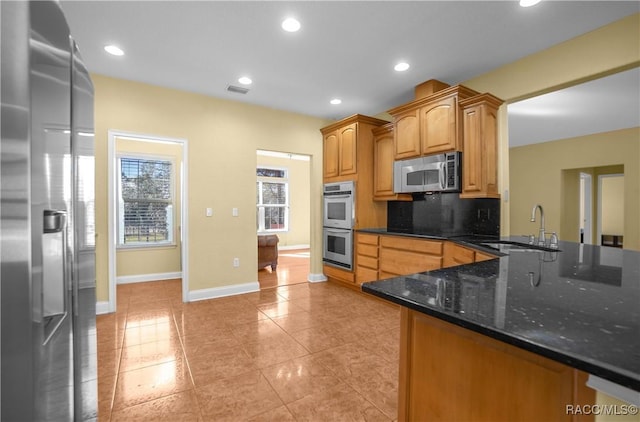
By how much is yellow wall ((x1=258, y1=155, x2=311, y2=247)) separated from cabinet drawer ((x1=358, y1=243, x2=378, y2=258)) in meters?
4.59

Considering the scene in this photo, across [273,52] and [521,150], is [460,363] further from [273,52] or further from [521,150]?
[521,150]

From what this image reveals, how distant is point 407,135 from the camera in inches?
142

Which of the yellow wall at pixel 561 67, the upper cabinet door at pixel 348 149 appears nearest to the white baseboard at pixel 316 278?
the upper cabinet door at pixel 348 149

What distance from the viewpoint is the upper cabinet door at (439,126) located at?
10.2 ft

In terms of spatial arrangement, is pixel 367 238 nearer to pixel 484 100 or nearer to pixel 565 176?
pixel 484 100

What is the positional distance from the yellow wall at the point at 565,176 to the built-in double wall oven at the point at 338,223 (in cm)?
488

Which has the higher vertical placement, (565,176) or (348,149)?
(348,149)

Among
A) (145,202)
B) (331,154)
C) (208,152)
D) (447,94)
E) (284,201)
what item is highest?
(447,94)

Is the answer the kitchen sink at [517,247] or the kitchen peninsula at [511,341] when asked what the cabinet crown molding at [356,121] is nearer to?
the kitchen sink at [517,247]

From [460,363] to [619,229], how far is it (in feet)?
33.4

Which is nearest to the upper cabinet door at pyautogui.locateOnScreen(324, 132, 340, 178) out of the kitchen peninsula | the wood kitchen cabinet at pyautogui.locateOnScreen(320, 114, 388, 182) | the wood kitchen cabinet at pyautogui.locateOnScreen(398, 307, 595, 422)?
the wood kitchen cabinet at pyautogui.locateOnScreen(320, 114, 388, 182)

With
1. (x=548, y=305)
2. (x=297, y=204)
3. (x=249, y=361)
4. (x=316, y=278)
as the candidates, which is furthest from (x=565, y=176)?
(x=249, y=361)

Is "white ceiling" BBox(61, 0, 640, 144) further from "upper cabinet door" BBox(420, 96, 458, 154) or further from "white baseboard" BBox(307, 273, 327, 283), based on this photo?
"white baseboard" BBox(307, 273, 327, 283)

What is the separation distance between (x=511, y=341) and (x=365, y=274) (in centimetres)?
338
